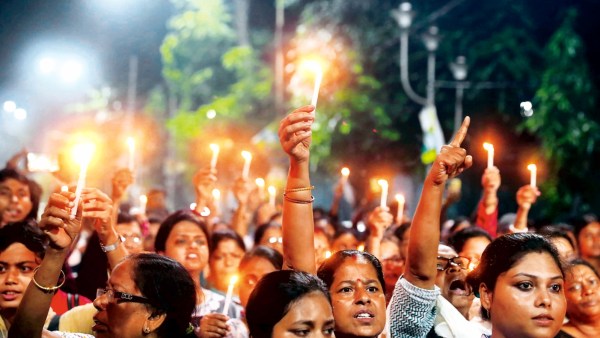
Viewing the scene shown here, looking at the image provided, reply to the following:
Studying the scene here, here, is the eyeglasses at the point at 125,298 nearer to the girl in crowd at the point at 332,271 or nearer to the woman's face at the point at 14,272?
the girl in crowd at the point at 332,271

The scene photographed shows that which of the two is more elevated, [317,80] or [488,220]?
[317,80]

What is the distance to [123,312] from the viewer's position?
2.89 m

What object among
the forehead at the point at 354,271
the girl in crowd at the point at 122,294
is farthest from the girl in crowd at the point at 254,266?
the girl in crowd at the point at 122,294

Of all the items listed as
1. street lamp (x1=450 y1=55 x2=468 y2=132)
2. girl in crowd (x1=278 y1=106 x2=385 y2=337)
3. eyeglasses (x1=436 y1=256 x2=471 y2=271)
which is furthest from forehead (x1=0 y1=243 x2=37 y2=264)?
street lamp (x1=450 y1=55 x2=468 y2=132)

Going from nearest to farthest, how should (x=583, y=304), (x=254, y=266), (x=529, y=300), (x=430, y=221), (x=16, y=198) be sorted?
(x=529, y=300) < (x=430, y=221) < (x=583, y=304) < (x=254, y=266) < (x=16, y=198)

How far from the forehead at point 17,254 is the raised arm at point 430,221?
1.95m

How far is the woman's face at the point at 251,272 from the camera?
15.7 ft

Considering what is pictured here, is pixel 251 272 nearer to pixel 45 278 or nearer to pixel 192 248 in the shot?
pixel 192 248

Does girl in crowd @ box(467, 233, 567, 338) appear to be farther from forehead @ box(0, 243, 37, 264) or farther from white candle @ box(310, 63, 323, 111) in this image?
forehead @ box(0, 243, 37, 264)

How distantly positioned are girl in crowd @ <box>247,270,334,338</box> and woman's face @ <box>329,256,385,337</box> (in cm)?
33

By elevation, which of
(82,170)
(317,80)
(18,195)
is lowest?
(18,195)

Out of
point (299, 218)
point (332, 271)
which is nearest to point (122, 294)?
point (299, 218)

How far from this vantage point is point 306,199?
3.24 metres

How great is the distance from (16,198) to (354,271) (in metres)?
3.39
